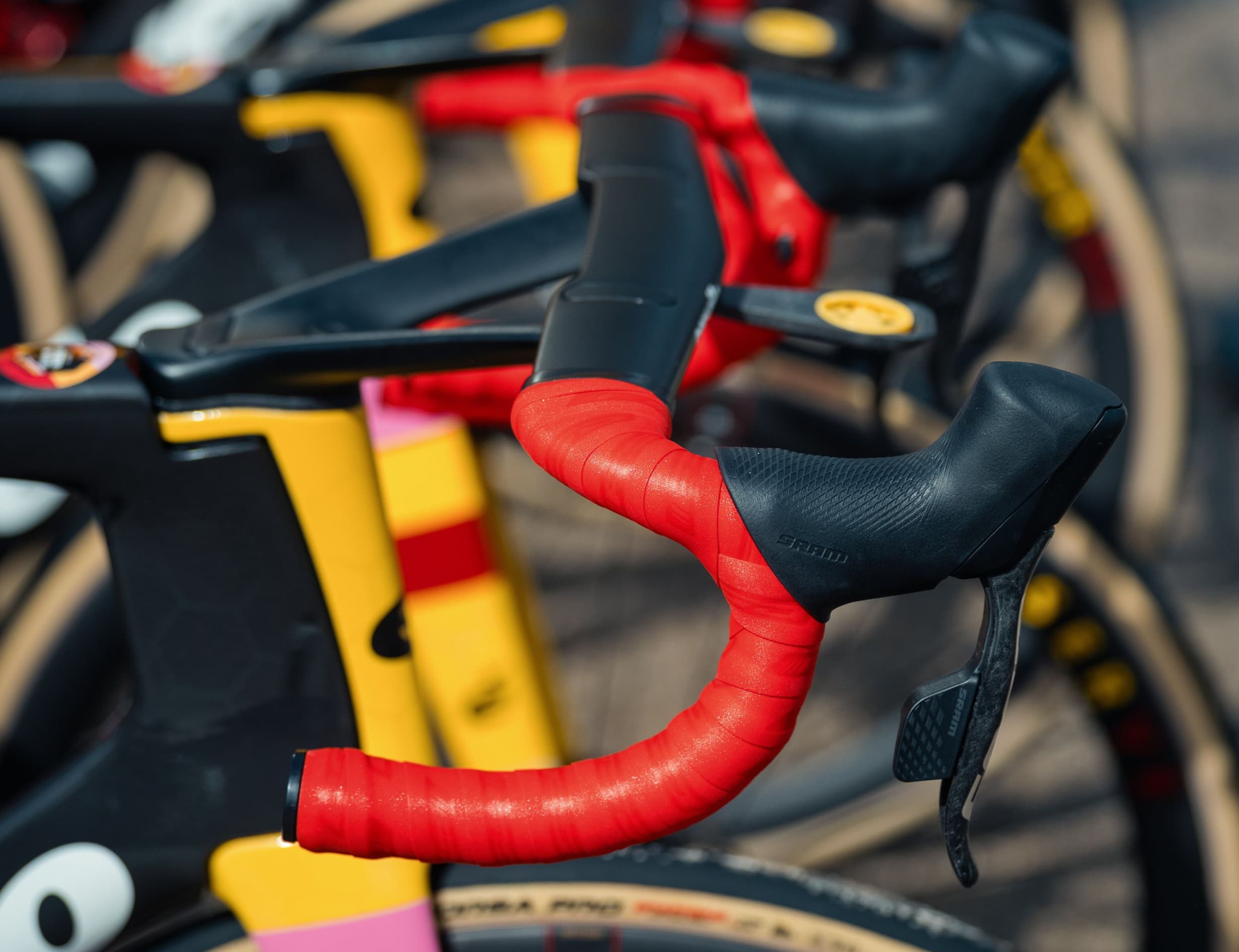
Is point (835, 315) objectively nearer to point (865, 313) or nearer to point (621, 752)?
point (865, 313)

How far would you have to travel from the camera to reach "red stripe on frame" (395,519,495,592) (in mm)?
792

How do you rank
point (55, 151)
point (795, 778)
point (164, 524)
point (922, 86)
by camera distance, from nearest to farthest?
point (164, 524) < point (922, 86) < point (795, 778) < point (55, 151)

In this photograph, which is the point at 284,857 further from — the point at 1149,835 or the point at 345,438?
the point at 1149,835

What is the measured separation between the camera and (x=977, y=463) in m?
0.37

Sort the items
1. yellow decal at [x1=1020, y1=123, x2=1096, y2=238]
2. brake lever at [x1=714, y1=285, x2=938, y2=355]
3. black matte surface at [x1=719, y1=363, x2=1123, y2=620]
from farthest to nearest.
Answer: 1. yellow decal at [x1=1020, y1=123, x2=1096, y2=238]
2. brake lever at [x1=714, y1=285, x2=938, y2=355]
3. black matte surface at [x1=719, y1=363, x2=1123, y2=620]

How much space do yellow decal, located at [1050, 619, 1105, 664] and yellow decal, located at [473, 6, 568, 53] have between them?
71 cm

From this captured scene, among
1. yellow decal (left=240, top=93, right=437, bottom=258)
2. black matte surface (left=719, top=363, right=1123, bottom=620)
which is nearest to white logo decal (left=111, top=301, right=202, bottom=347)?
yellow decal (left=240, top=93, right=437, bottom=258)

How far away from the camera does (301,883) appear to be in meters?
0.57

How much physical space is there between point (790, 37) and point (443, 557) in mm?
495

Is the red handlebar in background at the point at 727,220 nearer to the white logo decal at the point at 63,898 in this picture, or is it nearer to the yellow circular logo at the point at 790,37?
the yellow circular logo at the point at 790,37

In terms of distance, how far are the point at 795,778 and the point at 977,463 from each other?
3.32ft

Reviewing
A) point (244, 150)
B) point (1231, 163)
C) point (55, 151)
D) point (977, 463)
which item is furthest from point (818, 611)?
point (1231, 163)

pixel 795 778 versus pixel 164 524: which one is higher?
pixel 164 524

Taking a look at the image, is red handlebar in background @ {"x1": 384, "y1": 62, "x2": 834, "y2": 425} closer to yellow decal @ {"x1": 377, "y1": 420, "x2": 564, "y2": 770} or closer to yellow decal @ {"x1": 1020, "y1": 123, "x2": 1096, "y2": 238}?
yellow decal @ {"x1": 377, "y1": 420, "x2": 564, "y2": 770}
